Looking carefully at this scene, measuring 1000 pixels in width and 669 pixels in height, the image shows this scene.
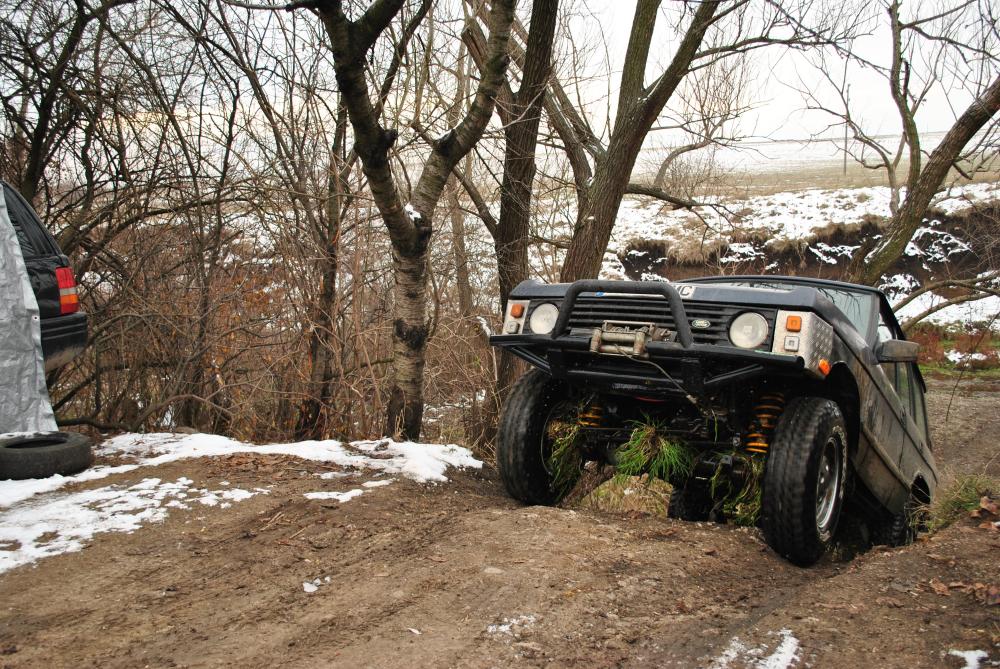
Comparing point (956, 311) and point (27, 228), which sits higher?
point (956, 311)

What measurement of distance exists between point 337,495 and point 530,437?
4.14ft

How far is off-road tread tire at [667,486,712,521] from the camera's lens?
209 inches

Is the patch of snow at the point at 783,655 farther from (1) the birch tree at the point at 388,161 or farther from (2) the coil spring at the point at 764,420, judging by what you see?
(1) the birch tree at the point at 388,161

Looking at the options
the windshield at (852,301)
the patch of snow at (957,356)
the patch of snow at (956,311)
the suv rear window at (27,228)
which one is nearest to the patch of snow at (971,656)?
the windshield at (852,301)

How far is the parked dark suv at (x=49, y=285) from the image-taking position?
5.80m

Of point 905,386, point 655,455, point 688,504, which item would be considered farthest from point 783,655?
point 905,386

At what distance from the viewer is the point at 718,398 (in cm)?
435

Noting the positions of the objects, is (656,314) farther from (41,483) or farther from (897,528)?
(41,483)

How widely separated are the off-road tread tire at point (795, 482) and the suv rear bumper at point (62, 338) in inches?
199

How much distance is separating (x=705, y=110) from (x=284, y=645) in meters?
11.2

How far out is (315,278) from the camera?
779cm

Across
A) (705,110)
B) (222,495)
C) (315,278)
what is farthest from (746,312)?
(705,110)

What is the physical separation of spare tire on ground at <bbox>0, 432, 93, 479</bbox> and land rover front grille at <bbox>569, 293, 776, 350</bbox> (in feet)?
11.2

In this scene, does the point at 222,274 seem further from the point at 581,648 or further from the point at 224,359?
the point at 581,648
